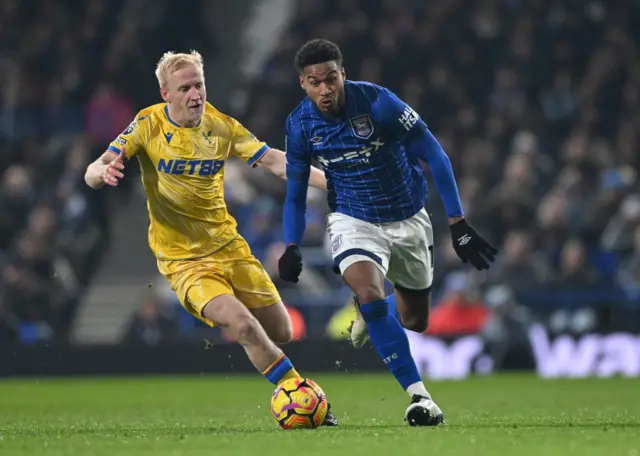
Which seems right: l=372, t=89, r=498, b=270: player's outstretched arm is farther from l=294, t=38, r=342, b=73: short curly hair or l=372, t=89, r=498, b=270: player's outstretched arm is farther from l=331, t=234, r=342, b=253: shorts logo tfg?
l=331, t=234, r=342, b=253: shorts logo tfg

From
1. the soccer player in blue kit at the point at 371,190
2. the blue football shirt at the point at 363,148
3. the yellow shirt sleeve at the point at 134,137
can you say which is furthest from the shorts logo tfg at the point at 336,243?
the yellow shirt sleeve at the point at 134,137

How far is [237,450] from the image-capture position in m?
6.25

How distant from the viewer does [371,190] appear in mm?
8180

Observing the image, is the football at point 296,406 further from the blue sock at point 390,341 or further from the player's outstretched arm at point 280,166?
the player's outstretched arm at point 280,166

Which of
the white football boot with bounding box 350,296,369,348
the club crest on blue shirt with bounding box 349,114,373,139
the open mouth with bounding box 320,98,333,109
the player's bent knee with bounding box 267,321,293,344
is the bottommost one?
the white football boot with bounding box 350,296,369,348

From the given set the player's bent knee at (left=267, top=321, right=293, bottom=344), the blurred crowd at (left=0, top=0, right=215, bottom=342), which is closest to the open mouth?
the player's bent knee at (left=267, top=321, right=293, bottom=344)

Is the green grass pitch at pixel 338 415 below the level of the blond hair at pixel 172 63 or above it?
below

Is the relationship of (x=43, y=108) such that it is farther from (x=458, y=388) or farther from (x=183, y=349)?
(x=458, y=388)

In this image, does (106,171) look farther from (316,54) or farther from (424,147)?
(424,147)

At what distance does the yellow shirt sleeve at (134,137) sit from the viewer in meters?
8.08

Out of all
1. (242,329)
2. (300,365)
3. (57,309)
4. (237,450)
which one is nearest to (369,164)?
(242,329)

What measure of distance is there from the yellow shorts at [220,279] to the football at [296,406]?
0.71 metres

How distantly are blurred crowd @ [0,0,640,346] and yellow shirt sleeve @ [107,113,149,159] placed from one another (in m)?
6.16

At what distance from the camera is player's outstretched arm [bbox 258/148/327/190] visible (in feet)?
27.8
